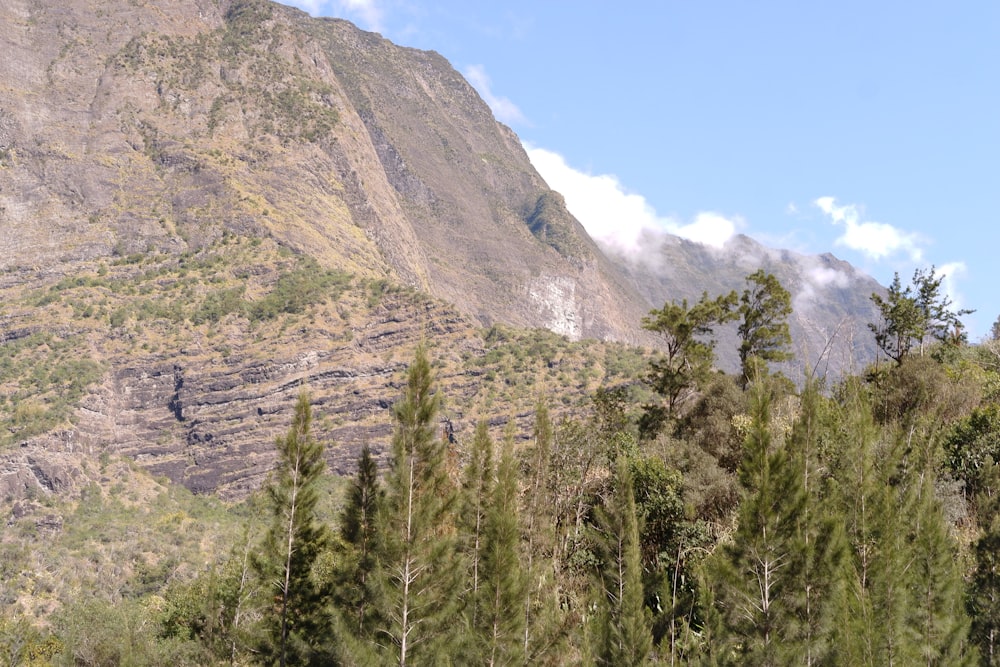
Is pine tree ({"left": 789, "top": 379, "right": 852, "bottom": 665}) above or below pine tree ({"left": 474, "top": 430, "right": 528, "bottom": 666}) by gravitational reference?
above

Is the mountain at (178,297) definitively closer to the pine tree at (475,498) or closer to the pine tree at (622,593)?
the pine tree at (475,498)

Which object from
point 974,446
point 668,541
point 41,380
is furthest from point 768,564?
point 41,380

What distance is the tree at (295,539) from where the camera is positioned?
30.1m

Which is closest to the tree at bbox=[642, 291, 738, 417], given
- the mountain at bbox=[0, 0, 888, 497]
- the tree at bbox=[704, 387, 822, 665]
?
the tree at bbox=[704, 387, 822, 665]

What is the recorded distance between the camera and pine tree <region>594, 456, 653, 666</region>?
831 inches

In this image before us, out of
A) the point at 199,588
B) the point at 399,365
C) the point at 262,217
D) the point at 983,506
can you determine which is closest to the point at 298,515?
the point at 983,506

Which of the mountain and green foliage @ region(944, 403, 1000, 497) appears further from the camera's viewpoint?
the mountain

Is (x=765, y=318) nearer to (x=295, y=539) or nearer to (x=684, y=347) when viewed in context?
(x=684, y=347)

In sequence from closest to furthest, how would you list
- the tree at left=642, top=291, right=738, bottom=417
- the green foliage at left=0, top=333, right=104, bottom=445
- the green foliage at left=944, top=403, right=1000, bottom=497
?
1. the green foliage at left=944, top=403, right=1000, bottom=497
2. the tree at left=642, top=291, right=738, bottom=417
3. the green foliage at left=0, top=333, right=104, bottom=445

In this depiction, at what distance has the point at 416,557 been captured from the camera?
22.9 m

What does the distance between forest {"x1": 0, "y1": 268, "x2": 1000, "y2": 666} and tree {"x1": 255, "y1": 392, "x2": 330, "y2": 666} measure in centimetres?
7

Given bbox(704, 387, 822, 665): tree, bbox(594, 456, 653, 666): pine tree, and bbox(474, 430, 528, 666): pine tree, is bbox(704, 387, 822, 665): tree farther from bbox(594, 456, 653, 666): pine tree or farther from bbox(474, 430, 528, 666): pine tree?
bbox(474, 430, 528, 666): pine tree

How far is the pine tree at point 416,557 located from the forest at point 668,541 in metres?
0.06

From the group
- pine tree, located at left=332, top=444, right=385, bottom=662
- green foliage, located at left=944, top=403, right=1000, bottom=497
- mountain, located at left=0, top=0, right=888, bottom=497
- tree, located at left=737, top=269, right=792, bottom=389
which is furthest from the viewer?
mountain, located at left=0, top=0, right=888, bottom=497
